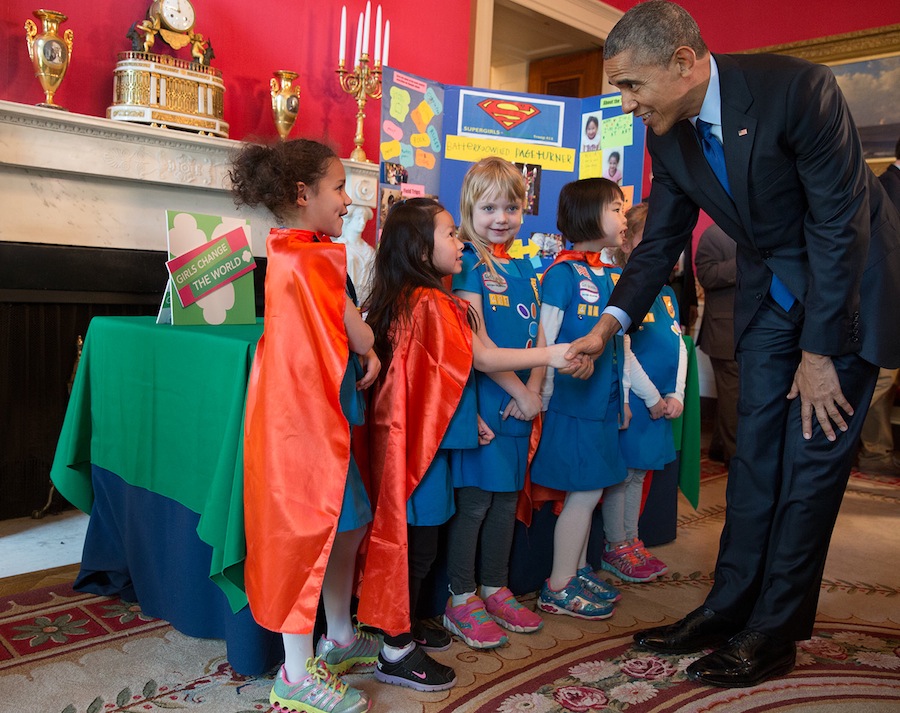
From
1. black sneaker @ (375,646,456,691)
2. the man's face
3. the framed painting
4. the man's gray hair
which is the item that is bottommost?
black sneaker @ (375,646,456,691)

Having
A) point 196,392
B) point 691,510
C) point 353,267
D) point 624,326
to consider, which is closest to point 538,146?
point 353,267

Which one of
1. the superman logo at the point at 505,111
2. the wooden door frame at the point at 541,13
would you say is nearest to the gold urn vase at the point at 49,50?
the superman logo at the point at 505,111

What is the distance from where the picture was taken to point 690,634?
6.56 feet

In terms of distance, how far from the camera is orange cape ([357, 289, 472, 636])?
1791 mm

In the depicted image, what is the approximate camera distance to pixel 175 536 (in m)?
1.93

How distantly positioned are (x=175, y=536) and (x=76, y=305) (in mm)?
1625

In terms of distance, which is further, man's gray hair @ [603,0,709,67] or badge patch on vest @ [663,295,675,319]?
badge patch on vest @ [663,295,675,319]

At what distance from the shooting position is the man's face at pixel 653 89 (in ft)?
5.67

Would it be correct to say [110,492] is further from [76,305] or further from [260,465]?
[76,305]

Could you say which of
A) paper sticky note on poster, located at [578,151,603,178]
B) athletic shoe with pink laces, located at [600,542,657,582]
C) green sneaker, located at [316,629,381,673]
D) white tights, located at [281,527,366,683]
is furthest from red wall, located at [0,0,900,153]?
athletic shoe with pink laces, located at [600,542,657,582]

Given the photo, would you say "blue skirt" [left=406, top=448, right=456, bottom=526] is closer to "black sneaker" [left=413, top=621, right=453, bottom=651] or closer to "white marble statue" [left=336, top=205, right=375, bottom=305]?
"black sneaker" [left=413, top=621, right=453, bottom=651]

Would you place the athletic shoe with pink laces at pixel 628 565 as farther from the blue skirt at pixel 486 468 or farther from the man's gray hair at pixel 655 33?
the man's gray hair at pixel 655 33

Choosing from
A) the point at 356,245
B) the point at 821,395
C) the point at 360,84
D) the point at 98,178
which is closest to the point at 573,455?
the point at 821,395

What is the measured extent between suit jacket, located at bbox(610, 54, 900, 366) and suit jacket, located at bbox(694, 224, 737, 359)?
249 cm
